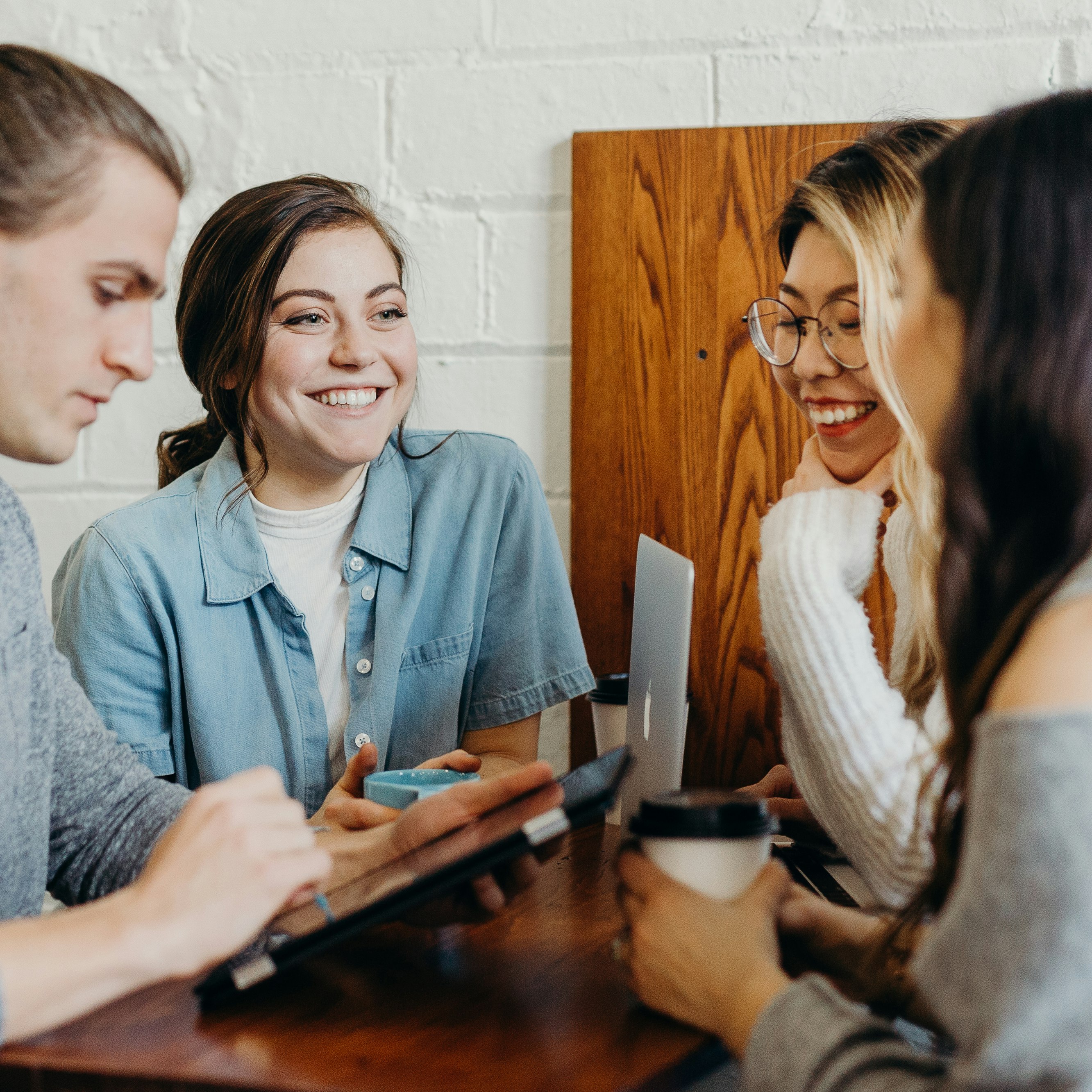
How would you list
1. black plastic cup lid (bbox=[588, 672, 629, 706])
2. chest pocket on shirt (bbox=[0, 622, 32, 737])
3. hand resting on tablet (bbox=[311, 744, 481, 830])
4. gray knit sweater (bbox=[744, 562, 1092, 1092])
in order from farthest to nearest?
black plastic cup lid (bbox=[588, 672, 629, 706]), hand resting on tablet (bbox=[311, 744, 481, 830]), chest pocket on shirt (bbox=[0, 622, 32, 737]), gray knit sweater (bbox=[744, 562, 1092, 1092])

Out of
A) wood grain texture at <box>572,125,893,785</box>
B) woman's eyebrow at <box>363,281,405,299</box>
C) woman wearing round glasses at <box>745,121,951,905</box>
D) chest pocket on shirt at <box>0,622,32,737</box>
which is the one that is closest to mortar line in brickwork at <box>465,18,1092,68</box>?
wood grain texture at <box>572,125,893,785</box>

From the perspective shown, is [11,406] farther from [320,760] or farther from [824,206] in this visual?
[824,206]

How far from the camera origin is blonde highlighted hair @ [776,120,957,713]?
3.69 feet

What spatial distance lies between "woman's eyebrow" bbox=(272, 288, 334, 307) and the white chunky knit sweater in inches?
23.2

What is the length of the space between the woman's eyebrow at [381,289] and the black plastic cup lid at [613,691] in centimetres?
54

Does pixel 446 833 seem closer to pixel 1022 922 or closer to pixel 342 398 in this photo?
pixel 1022 922

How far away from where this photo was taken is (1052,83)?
1491mm

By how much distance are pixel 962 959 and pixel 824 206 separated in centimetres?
92

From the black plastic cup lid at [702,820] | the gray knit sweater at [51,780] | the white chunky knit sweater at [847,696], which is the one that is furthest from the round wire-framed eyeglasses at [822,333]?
the gray knit sweater at [51,780]

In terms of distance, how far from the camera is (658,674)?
0.94 m

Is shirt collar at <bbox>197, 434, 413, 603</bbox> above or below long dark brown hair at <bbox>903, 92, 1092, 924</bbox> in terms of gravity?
below

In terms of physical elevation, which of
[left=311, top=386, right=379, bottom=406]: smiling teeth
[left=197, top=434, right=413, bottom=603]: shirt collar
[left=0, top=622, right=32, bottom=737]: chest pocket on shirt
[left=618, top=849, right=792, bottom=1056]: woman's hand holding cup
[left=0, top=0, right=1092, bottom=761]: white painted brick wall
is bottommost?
[left=618, top=849, right=792, bottom=1056]: woman's hand holding cup

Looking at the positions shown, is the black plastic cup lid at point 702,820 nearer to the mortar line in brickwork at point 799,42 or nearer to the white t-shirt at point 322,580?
the white t-shirt at point 322,580

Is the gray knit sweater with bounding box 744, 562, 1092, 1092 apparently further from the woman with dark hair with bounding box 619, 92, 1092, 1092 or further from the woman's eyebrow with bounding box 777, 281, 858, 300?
the woman's eyebrow with bounding box 777, 281, 858, 300
